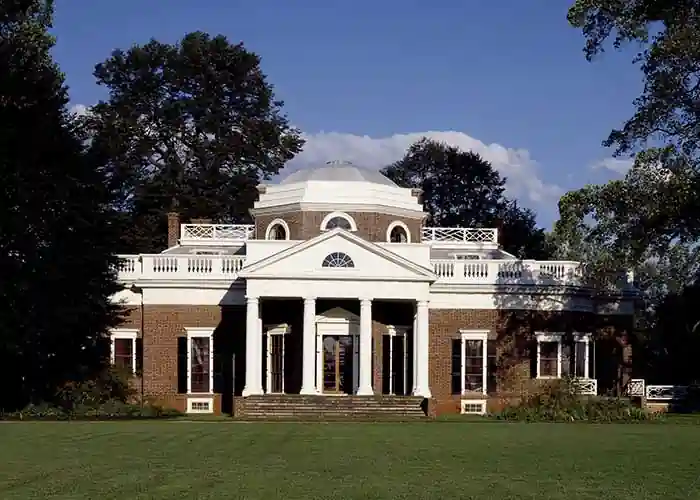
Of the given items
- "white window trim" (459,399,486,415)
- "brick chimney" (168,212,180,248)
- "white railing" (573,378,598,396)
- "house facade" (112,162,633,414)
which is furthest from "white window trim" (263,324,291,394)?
"white railing" (573,378,598,396)

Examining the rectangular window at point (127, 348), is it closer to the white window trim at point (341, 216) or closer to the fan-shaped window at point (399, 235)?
the white window trim at point (341, 216)

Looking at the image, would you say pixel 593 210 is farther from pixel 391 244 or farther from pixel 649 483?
pixel 649 483

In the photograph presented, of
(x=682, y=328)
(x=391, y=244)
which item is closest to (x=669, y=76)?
(x=391, y=244)

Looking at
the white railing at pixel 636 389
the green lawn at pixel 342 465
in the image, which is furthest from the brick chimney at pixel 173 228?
the green lawn at pixel 342 465

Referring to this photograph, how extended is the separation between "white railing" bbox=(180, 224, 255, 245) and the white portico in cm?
759

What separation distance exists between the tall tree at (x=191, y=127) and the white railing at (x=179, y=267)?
68.2 feet

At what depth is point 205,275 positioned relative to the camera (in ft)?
145

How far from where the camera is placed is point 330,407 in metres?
39.0

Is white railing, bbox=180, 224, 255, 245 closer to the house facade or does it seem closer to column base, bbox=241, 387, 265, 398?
the house facade

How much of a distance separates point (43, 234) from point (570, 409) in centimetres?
1666

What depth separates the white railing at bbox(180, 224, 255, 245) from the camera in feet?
161

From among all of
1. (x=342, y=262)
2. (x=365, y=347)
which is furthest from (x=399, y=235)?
(x=365, y=347)

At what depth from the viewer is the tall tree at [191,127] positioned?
6625 centimetres

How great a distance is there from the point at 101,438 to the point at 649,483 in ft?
38.3
